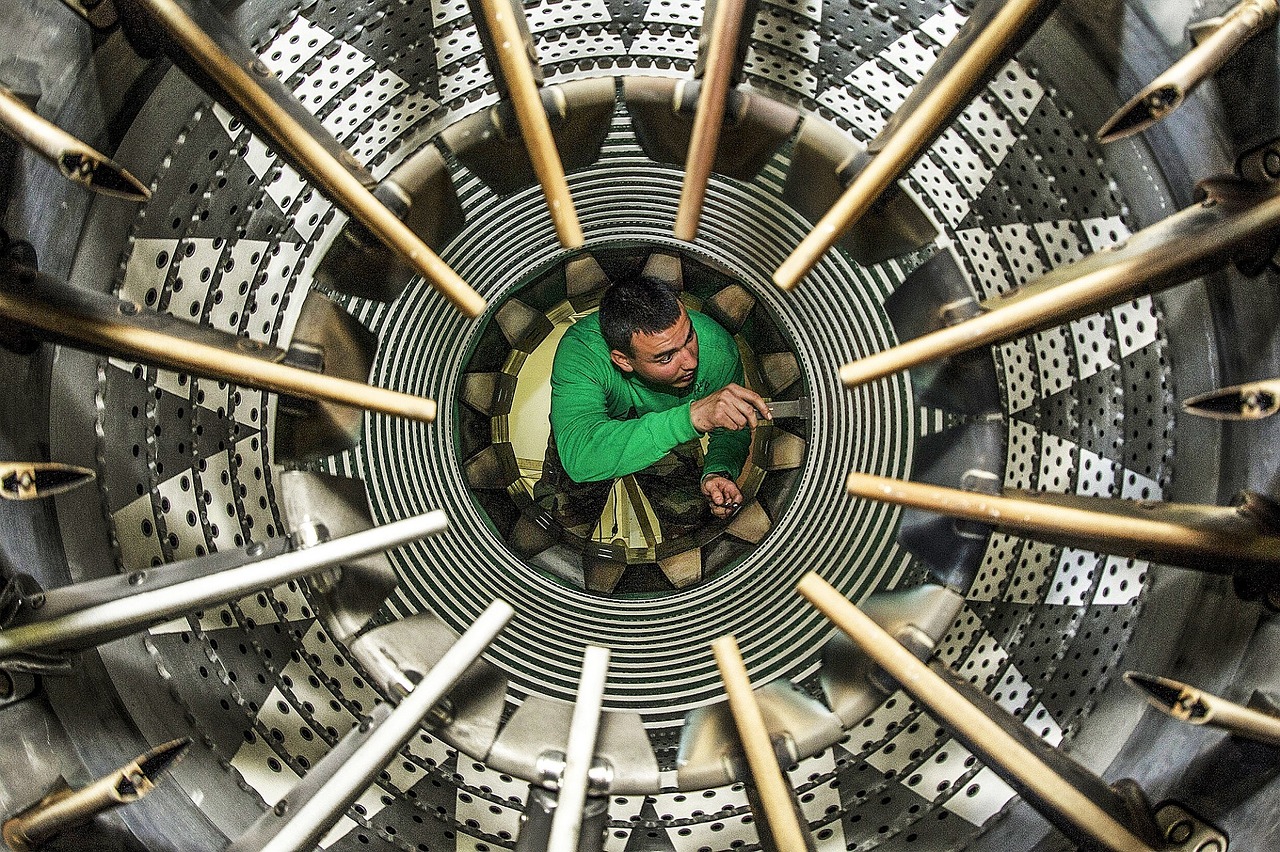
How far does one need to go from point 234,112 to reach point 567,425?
1.60 metres

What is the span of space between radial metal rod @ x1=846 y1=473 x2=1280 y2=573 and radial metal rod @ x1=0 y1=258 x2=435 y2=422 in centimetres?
100

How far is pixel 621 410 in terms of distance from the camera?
3424 millimetres

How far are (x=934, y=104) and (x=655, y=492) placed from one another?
1.85 meters

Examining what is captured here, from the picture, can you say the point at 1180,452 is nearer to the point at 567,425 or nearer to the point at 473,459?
the point at 567,425

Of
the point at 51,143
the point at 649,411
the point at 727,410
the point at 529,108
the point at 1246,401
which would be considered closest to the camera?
the point at 51,143

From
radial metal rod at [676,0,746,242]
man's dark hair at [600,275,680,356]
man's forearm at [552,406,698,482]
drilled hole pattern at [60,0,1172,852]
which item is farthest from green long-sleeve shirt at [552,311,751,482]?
radial metal rod at [676,0,746,242]

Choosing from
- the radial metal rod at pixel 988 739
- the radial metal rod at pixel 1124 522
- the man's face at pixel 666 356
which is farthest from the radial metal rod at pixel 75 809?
the man's face at pixel 666 356

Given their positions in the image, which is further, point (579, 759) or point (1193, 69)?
point (579, 759)

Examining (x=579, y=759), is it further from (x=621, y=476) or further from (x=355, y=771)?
(x=621, y=476)

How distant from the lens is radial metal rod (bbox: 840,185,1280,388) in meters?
1.74

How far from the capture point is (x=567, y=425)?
10.8 feet

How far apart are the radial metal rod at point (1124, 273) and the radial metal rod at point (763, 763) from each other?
646 mm

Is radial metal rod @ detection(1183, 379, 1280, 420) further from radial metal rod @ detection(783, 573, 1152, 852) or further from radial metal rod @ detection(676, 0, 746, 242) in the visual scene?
radial metal rod @ detection(676, 0, 746, 242)

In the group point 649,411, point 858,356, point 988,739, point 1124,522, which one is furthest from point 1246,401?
point 649,411
